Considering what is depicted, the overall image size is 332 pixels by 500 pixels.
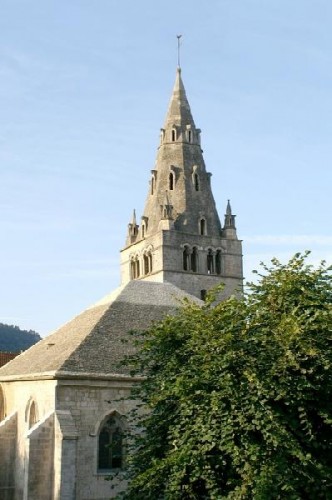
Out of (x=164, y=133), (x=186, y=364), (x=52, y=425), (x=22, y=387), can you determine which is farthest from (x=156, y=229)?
(x=186, y=364)

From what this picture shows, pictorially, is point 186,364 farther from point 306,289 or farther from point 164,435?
point 306,289

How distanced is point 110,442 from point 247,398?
8.89 m

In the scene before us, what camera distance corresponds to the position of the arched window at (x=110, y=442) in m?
20.2

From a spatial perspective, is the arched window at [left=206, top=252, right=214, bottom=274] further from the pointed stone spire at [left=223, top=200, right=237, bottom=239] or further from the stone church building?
the stone church building

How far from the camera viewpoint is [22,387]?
23906 millimetres

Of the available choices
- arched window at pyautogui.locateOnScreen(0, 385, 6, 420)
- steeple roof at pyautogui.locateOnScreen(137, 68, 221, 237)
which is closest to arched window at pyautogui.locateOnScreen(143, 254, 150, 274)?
steeple roof at pyautogui.locateOnScreen(137, 68, 221, 237)

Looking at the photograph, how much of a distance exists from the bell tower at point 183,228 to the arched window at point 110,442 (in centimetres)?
2688

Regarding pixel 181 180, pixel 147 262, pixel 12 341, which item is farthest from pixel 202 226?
pixel 12 341

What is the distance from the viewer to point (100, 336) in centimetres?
2241

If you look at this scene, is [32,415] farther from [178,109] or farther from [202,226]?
[178,109]

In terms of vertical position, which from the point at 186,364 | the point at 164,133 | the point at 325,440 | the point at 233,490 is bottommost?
the point at 233,490

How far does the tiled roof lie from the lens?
20719 millimetres

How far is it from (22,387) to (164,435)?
11.1m

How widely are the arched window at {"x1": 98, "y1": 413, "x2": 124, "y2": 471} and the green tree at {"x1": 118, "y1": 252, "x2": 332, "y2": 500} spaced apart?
5.74m
